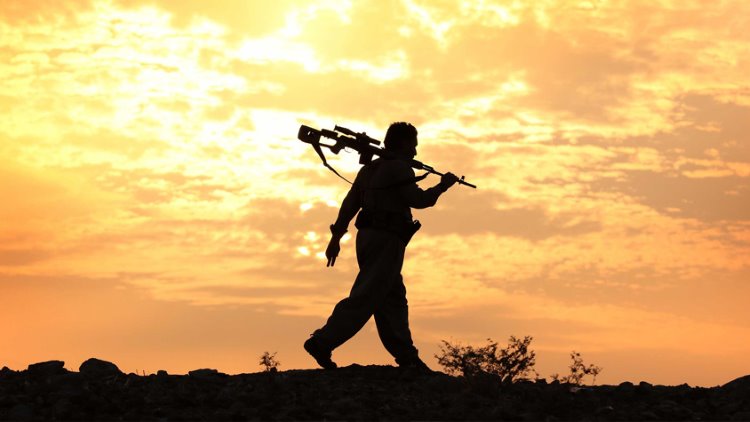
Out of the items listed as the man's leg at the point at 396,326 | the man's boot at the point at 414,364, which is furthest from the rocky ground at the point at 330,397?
the man's leg at the point at 396,326

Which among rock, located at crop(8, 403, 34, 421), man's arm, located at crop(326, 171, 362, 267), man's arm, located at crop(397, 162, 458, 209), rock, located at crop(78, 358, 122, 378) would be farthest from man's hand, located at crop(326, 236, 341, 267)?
rock, located at crop(8, 403, 34, 421)

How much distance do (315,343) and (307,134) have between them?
2770 mm

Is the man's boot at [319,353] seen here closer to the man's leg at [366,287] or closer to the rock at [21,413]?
the man's leg at [366,287]

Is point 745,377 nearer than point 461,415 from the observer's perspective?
No

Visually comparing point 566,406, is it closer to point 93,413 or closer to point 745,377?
point 745,377

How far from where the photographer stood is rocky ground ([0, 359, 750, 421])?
11.7 meters

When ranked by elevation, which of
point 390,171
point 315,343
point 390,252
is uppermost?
point 390,171

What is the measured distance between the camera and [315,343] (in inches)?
554

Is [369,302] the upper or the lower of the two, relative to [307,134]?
lower

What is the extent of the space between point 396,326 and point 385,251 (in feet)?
3.31

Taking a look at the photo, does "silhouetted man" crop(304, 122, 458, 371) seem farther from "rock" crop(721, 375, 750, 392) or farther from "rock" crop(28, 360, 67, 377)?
"rock" crop(721, 375, 750, 392)

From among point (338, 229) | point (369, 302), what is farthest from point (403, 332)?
point (338, 229)

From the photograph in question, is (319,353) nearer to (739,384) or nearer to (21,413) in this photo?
(21,413)

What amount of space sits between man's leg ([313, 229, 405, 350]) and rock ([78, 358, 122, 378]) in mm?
2502
